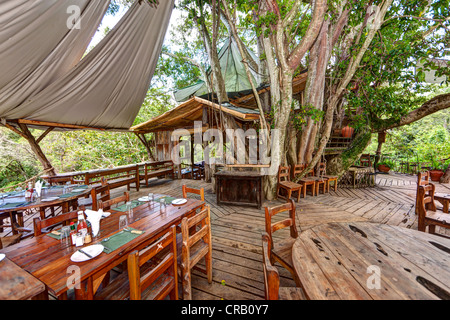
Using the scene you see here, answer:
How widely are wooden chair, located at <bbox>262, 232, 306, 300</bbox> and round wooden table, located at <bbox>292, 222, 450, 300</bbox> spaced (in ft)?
0.65

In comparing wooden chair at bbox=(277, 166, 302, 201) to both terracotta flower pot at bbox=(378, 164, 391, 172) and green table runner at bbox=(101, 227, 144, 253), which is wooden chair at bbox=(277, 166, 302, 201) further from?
terracotta flower pot at bbox=(378, 164, 391, 172)

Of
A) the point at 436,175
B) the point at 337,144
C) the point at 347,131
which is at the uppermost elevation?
the point at 347,131

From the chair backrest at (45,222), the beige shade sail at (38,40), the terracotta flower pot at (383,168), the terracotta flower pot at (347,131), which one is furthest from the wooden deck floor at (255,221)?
the beige shade sail at (38,40)

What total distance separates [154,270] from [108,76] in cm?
422

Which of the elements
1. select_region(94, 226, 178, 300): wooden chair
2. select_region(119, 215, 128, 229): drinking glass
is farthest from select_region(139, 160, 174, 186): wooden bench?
select_region(94, 226, 178, 300): wooden chair

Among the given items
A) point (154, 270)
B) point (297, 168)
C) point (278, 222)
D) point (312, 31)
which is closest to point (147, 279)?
point (154, 270)

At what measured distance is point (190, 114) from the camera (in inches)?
239

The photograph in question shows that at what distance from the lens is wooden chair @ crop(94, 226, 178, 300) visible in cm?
107

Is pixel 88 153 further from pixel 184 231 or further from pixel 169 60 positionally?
pixel 184 231

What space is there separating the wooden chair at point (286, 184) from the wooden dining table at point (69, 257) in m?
3.13

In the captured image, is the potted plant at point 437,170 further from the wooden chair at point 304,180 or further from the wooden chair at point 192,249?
the wooden chair at point 192,249

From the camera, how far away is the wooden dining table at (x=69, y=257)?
3.52 ft

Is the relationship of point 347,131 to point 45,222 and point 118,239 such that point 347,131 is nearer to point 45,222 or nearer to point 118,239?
point 118,239

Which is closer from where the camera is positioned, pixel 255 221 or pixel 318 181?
pixel 255 221
